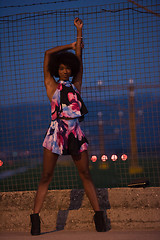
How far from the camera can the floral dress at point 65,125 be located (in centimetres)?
311

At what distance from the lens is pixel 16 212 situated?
12.3 ft

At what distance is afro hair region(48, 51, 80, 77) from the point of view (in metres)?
3.20

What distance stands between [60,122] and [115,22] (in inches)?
53.2

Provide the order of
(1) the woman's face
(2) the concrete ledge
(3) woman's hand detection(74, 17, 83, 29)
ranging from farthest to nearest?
(2) the concrete ledge < (3) woman's hand detection(74, 17, 83, 29) < (1) the woman's face

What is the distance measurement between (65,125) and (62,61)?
2.05 feet

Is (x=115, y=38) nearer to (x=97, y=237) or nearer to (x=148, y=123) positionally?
(x=148, y=123)

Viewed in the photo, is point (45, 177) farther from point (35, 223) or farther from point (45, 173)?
point (35, 223)

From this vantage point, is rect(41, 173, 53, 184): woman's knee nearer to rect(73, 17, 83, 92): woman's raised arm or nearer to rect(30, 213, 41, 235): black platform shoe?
rect(30, 213, 41, 235): black platform shoe

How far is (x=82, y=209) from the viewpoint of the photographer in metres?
3.63

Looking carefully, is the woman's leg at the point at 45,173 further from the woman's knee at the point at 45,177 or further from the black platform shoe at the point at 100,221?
the black platform shoe at the point at 100,221

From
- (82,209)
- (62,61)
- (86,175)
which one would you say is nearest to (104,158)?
(86,175)

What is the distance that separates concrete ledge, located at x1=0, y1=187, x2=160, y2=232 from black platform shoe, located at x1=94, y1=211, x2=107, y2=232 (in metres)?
0.30

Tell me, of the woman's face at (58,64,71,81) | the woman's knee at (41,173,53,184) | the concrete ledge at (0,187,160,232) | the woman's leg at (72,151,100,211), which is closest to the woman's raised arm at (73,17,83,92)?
the woman's face at (58,64,71,81)

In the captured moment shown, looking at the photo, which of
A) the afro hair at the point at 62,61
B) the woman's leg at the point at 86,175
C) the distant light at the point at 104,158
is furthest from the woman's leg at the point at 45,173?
the afro hair at the point at 62,61
